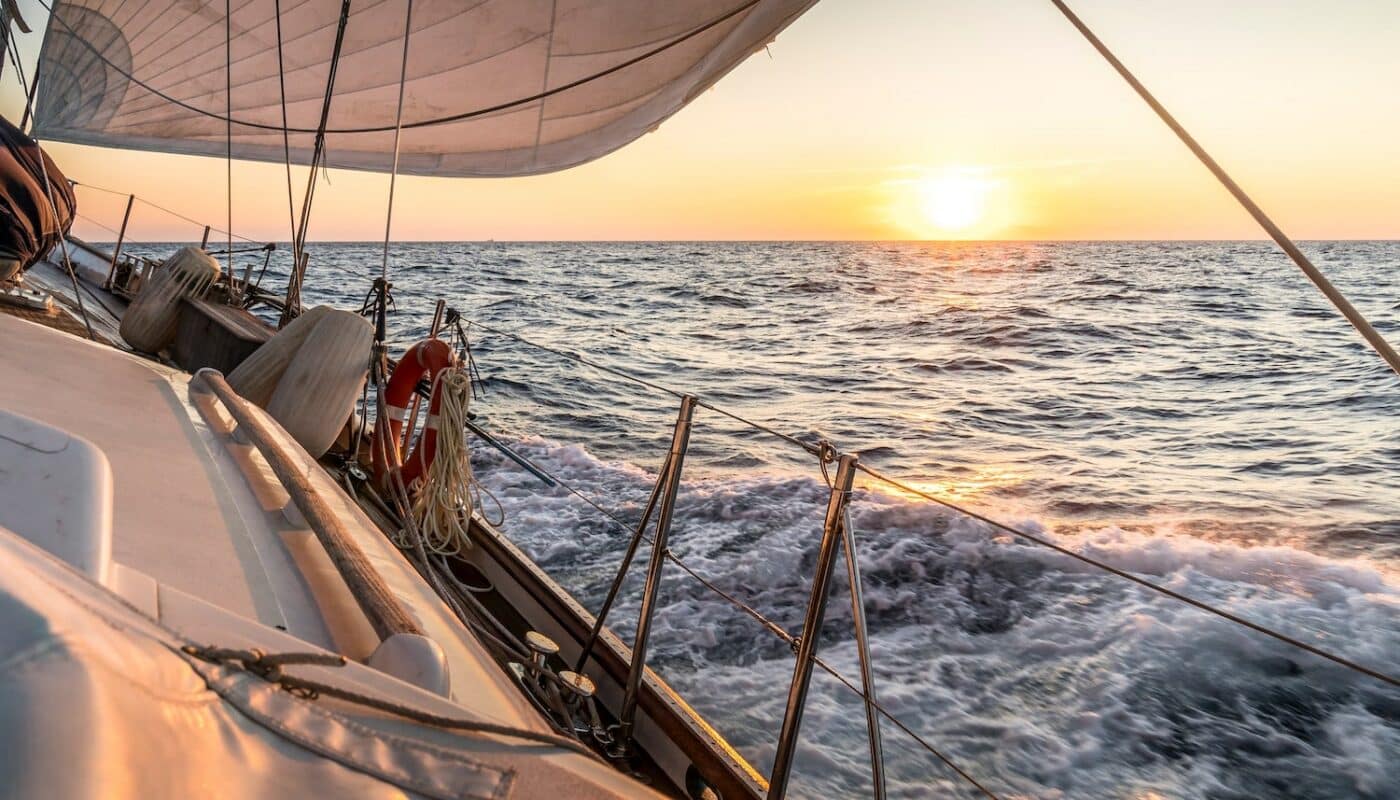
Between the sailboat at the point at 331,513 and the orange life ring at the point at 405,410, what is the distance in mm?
13

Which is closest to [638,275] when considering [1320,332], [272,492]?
[1320,332]

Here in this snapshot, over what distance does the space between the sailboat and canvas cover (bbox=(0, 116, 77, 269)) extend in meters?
0.02

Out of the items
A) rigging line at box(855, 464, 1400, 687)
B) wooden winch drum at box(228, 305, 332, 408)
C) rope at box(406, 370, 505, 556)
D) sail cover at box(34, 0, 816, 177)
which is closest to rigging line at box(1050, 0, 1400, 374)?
rigging line at box(855, 464, 1400, 687)

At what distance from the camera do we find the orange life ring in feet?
9.06

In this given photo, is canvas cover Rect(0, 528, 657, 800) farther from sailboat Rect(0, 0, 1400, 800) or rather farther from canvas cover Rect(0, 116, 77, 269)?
canvas cover Rect(0, 116, 77, 269)

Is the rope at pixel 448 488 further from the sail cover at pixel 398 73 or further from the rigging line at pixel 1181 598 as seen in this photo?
the rigging line at pixel 1181 598

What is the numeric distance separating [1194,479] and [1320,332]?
33.6 feet

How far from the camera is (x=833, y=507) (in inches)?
57.1

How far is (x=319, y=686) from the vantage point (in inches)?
28.4

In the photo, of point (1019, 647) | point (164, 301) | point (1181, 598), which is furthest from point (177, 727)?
point (164, 301)

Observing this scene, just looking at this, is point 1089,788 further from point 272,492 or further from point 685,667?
point 272,492

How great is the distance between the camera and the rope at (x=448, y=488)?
2514 millimetres

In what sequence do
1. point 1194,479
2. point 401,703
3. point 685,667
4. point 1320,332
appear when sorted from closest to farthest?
point 401,703
point 685,667
point 1194,479
point 1320,332

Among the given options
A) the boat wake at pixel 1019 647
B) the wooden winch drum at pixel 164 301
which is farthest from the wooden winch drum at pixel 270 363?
the wooden winch drum at pixel 164 301
